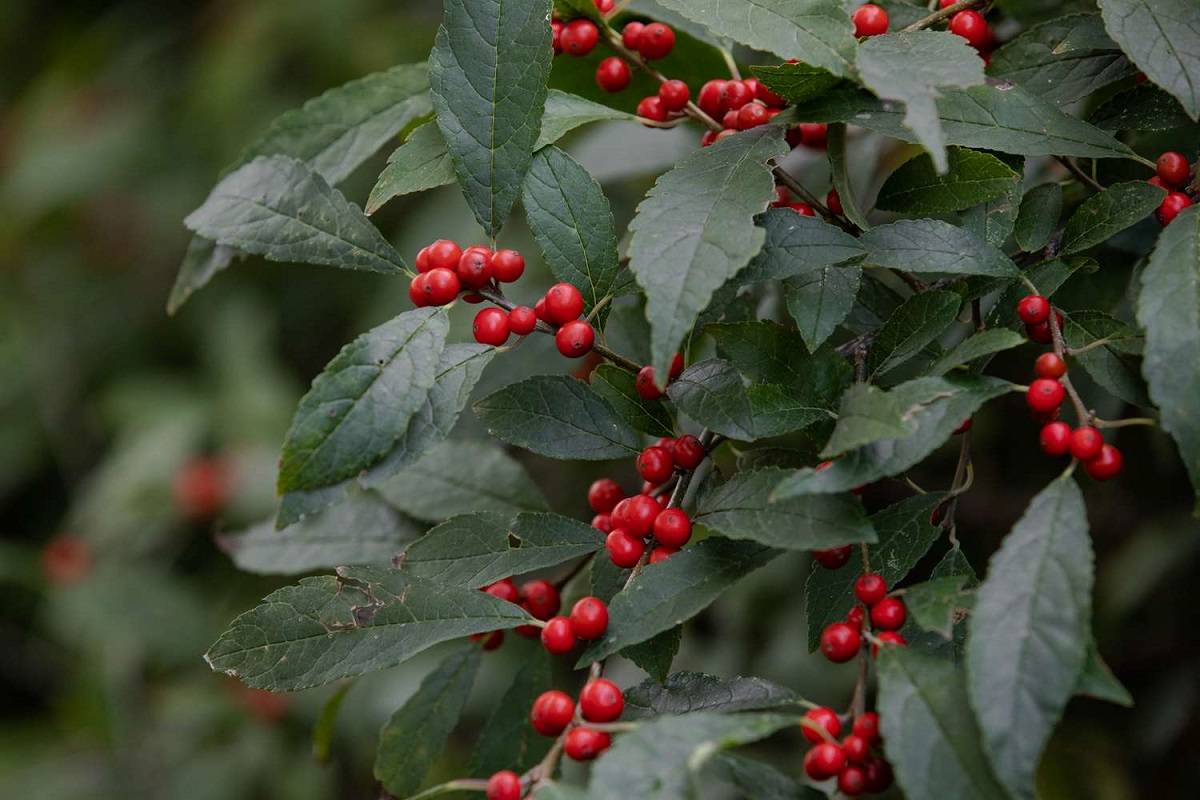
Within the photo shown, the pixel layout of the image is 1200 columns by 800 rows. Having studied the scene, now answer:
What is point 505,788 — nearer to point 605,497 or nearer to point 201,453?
point 605,497

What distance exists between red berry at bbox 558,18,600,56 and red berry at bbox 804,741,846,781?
77cm

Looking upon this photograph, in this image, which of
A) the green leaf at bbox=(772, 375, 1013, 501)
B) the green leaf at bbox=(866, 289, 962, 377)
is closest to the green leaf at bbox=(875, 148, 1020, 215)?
the green leaf at bbox=(866, 289, 962, 377)

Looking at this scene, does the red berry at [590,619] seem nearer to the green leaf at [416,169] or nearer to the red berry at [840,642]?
the red berry at [840,642]

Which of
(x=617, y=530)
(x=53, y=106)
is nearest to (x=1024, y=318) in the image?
(x=617, y=530)

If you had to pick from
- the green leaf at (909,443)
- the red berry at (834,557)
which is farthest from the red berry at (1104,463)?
the red berry at (834,557)

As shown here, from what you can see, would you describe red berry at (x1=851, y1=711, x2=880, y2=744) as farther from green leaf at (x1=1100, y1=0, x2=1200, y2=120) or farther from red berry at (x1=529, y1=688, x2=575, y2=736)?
green leaf at (x1=1100, y1=0, x2=1200, y2=120)

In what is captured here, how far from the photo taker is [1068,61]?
1.11 m

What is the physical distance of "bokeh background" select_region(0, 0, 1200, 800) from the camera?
1785 millimetres

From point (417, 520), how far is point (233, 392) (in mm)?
1899

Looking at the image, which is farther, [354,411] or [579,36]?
[579,36]

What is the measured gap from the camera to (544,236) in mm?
1031

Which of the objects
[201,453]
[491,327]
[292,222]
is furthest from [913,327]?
[201,453]

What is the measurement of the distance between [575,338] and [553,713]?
33 cm

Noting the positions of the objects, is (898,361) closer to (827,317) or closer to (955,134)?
(827,317)
